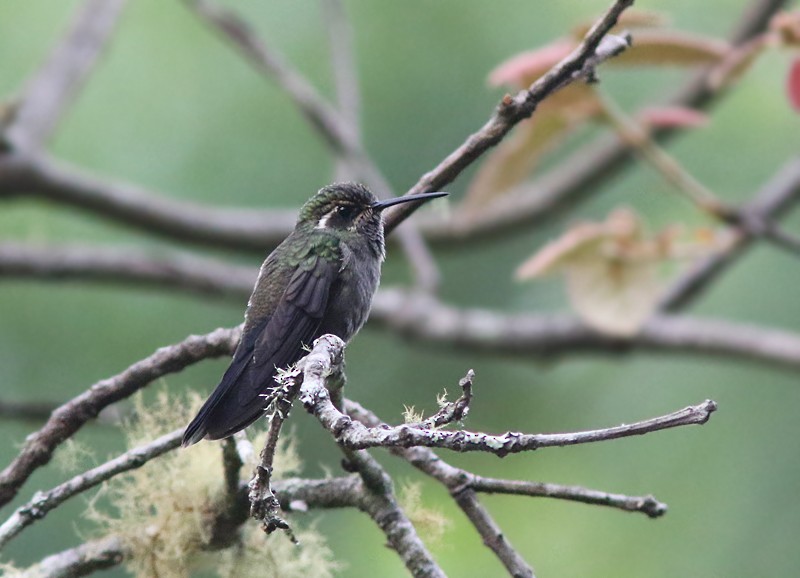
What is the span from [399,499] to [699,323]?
129 inches

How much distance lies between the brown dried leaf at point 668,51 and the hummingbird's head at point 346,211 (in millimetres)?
890

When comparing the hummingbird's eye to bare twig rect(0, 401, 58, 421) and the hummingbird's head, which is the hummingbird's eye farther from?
bare twig rect(0, 401, 58, 421)

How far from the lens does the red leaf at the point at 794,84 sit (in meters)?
3.61

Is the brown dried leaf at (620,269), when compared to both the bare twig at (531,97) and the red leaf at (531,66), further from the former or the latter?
the bare twig at (531,97)

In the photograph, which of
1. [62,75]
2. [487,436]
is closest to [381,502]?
[487,436]

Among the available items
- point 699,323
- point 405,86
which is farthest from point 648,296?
point 405,86

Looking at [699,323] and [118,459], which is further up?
[699,323]

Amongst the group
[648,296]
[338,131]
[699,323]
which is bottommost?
[648,296]

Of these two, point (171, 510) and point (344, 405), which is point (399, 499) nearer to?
point (344, 405)

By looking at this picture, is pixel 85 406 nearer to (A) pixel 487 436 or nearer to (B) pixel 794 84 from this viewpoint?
(A) pixel 487 436

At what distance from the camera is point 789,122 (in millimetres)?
8078

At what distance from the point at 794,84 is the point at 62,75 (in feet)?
12.1

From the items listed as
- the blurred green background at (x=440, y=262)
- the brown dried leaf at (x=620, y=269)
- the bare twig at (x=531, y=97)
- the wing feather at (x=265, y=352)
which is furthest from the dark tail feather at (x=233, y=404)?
the blurred green background at (x=440, y=262)

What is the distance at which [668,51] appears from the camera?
12.3 ft
